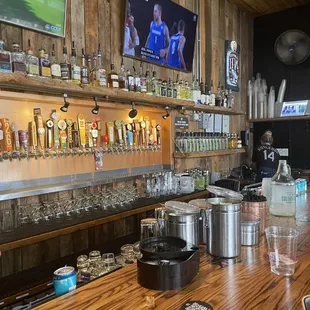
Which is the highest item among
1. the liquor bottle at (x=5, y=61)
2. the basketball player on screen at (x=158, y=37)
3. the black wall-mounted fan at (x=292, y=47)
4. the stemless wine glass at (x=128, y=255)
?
the black wall-mounted fan at (x=292, y=47)

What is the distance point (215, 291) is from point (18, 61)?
1948 millimetres

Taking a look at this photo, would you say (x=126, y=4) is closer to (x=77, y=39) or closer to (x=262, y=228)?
(x=77, y=39)

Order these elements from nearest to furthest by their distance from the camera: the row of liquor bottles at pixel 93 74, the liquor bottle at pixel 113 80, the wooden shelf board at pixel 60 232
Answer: the wooden shelf board at pixel 60 232 < the row of liquor bottles at pixel 93 74 < the liquor bottle at pixel 113 80

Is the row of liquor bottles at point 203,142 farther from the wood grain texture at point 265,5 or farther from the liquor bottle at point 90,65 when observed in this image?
the wood grain texture at point 265,5

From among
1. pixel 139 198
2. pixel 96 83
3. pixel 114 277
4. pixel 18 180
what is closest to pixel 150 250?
pixel 114 277

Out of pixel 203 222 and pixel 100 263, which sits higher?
pixel 203 222

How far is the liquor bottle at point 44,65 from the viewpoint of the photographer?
7.49ft

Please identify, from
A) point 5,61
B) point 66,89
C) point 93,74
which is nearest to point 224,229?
point 66,89

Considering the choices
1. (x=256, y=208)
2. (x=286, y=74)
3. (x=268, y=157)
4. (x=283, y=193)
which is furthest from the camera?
(x=286, y=74)

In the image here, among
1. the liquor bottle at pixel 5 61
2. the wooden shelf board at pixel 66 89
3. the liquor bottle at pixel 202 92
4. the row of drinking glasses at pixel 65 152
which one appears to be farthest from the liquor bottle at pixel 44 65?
the liquor bottle at pixel 202 92

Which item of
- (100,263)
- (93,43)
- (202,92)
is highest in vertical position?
(93,43)

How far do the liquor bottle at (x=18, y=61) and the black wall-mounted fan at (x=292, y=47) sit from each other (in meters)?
4.40

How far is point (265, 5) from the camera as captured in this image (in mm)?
5109

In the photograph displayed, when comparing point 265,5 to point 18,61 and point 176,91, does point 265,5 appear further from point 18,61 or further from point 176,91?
point 18,61
